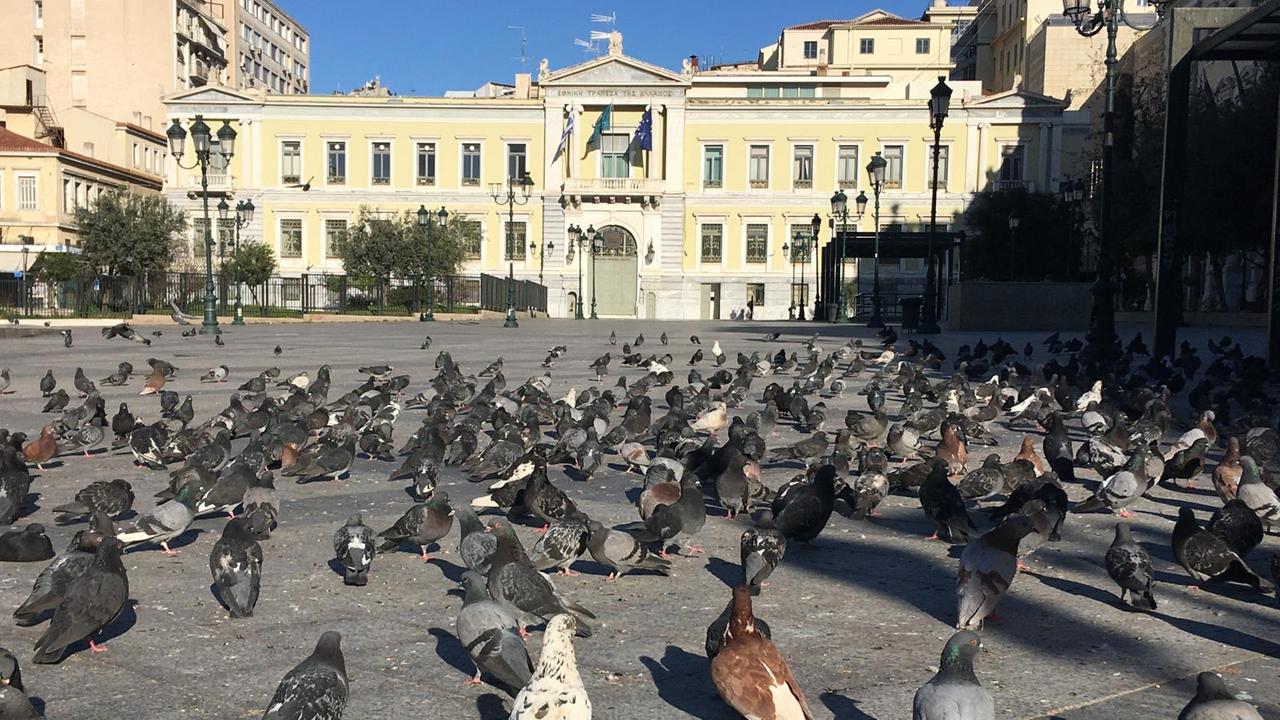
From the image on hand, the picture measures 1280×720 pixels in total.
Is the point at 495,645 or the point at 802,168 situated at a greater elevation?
the point at 802,168

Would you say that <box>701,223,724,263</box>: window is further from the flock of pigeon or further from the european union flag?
the flock of pigeon

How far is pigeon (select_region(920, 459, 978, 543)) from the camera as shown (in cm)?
672

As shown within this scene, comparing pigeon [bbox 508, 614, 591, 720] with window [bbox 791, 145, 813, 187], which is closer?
pigeon [bbox 508, 614, 591, 720]

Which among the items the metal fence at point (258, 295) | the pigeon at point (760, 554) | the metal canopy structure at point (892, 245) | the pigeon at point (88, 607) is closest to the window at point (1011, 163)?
the metal canopy structure at point (892, 245)

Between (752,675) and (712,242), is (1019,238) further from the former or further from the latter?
(752,675)

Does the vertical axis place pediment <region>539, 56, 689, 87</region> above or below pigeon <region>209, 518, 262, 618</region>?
above

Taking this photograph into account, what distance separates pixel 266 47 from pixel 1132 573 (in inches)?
4054

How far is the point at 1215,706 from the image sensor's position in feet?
11.8

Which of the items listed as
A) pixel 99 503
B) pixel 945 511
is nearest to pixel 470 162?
pixel 99 503

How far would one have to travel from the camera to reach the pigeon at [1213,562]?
5.70 meters

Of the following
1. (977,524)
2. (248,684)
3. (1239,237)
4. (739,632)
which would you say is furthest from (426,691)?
(1239,237)

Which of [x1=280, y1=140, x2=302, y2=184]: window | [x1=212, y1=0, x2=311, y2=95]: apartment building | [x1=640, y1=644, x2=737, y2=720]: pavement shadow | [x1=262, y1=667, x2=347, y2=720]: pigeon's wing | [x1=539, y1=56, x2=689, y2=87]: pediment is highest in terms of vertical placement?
[x1=212, y1=0, x2=311, y2=95]: apartment building

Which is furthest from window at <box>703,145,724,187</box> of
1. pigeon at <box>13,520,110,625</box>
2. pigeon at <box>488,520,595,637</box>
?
pigeon at <box>13,520,110,625</box>

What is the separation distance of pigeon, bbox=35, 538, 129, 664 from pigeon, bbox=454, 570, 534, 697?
151 cm
